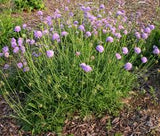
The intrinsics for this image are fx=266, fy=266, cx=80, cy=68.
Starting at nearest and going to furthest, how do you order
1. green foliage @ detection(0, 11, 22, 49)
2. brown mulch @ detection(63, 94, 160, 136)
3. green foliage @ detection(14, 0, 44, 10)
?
brown mulch @ detection(63, 94, 160, 136) → green foliage @ detection(0, 11, 22, 49) → green foliage @ detection(14, 0, 44, 10)

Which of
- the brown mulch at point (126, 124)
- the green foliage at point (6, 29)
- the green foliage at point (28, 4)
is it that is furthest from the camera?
the green foliage at point (28, 4)

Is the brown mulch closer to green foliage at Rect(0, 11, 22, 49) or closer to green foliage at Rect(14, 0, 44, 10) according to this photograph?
green foliage at Rect(0, 11, 22, 49)

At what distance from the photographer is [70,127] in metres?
2.74

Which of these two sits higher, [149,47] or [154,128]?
[149,47]

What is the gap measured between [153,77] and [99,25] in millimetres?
930

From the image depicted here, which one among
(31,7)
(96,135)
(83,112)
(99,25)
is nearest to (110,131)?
(96,135)

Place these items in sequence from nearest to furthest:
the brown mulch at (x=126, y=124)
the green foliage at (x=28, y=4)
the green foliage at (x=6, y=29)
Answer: the brown mulch at (x=126, y=124), the green foliage at (x=6, y=29), the green foliage at (x=28, y=4)

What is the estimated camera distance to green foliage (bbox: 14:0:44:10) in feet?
16.7

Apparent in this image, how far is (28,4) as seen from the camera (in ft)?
17.1

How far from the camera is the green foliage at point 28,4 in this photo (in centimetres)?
510

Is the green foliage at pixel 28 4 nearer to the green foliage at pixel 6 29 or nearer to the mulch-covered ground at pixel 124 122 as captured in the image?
the green foliage at pixel 6 29

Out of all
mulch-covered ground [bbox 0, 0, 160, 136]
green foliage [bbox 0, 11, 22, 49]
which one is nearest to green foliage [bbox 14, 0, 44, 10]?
green foliage [bbox 0, 11, 22, 49]

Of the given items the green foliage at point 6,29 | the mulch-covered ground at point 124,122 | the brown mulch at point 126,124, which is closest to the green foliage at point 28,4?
the green foliage at point 6,29

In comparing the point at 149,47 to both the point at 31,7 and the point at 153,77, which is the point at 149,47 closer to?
the point at 153,77
